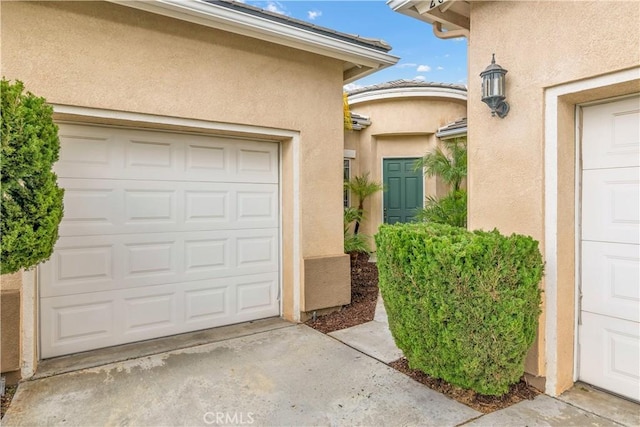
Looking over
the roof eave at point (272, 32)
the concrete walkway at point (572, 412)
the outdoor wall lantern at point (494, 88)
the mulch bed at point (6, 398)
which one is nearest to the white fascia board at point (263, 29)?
the roof eave at point (272, 32)

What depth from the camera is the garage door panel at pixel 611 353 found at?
3.46 metres

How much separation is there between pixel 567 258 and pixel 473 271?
4.10ft

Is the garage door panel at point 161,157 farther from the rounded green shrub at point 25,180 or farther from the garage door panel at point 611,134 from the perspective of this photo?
the garage door panel at point 611,134

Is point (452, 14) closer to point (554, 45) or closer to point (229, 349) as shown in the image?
point (554, 45)

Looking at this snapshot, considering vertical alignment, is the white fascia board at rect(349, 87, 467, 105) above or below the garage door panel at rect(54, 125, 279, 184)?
above

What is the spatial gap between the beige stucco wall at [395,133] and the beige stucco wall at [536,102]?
7022mm

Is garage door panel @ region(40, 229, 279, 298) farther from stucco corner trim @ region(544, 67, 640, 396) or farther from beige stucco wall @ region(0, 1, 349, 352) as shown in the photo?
stucco corner trim @ region(544, 67, 640, 396)

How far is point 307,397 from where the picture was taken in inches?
146

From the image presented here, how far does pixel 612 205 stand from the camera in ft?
11.6

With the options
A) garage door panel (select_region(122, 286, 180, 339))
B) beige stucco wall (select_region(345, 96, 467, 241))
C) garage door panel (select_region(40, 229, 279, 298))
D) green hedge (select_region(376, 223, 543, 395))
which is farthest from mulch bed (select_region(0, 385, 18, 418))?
beige stucco wall (select_region(345, 96, 467, 241))

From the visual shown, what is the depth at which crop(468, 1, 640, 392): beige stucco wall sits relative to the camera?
327cm

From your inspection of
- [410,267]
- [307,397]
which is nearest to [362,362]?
[307,397]

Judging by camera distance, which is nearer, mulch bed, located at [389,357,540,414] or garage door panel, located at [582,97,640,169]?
garage door panel, located at [582,97,640,169]

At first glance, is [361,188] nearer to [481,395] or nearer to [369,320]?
[369,320]
